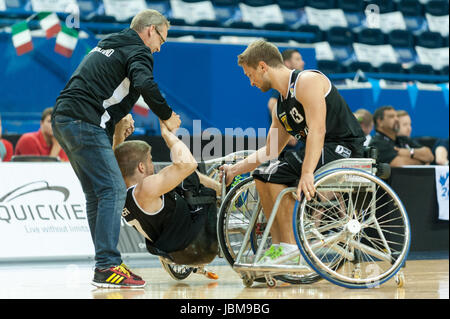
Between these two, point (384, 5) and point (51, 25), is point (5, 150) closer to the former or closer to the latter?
point (51, 25)

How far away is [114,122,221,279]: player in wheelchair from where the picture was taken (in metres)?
3.59

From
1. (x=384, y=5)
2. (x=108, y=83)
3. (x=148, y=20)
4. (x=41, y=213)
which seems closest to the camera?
(x=108, y=83)

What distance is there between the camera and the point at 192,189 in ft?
12.8

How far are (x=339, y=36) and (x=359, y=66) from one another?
0.79 m

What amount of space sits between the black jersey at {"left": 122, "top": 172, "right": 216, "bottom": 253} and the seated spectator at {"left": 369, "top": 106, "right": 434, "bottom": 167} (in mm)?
2896

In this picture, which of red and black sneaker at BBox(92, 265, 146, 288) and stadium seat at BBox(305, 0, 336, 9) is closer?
red and black sneaker at BBox(92, 265, 146, 288)

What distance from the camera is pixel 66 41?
7777 mm

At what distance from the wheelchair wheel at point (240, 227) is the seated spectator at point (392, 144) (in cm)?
259

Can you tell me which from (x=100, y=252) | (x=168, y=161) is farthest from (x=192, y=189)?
(x=168, y=161)

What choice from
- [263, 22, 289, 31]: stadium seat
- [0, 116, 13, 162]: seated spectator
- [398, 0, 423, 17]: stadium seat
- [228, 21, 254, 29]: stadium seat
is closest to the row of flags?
[0, 116, 13, 162]: seated spectator

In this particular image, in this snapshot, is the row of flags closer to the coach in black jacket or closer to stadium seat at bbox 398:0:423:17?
the coach in black jacket

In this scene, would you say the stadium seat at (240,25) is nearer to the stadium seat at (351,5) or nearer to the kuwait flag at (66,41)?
the stadium seat at (351,5)

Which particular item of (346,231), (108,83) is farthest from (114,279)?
(346,231)
